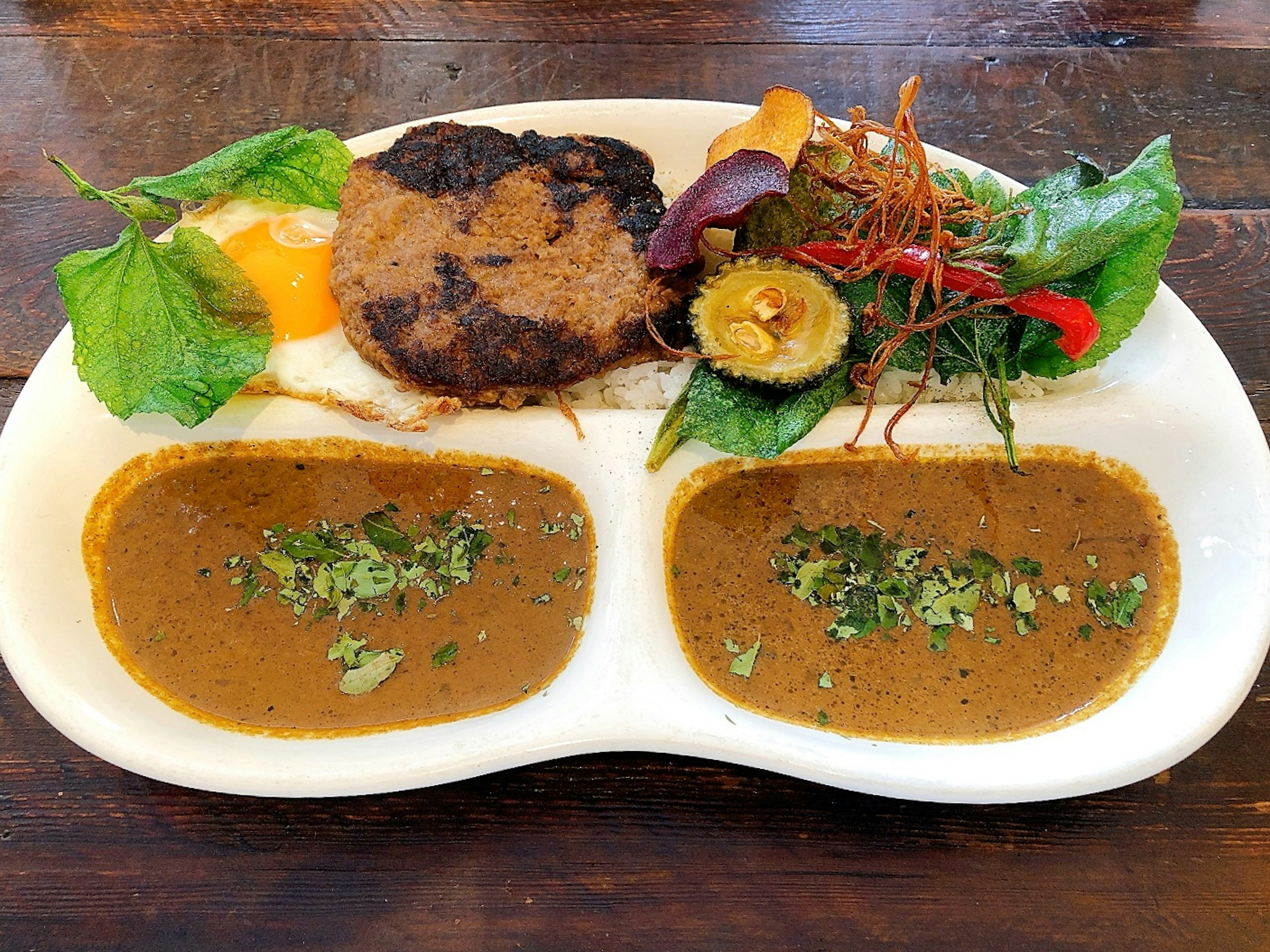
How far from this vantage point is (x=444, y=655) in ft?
6.72

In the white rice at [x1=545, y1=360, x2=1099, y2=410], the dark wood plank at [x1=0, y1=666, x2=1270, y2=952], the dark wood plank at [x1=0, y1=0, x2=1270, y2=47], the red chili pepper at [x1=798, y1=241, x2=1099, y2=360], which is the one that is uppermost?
the dark wood plank at [x1=0, y1=0, x2=1270, y2=47]

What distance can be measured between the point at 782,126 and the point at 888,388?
29.1 inches

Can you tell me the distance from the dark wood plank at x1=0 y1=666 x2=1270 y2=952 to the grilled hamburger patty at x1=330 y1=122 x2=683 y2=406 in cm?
105

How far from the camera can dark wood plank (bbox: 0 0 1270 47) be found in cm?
299

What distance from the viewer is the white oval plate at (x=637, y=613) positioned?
6.06 ft

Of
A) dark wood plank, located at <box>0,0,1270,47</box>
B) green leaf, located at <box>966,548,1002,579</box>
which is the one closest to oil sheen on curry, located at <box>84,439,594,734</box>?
green leaf, located at <box>966,548,1002,579</box>

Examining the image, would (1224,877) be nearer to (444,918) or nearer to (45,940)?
(444,918)

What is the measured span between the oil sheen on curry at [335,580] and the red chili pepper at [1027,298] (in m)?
1.02

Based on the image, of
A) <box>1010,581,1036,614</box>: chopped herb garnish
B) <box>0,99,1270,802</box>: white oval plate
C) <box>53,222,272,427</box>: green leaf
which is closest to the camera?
<box>0,99,1270,802</box>: white oval plate

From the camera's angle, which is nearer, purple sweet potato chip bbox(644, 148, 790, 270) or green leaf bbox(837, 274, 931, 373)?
purple sweet potato chip bbox(644, 148, 790, 270)

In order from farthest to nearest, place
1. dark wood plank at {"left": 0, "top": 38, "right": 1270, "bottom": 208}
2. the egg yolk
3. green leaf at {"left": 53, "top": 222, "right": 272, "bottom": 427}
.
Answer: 1. dark wood plank at {"left": 0, "top": 38, "right": 1270, "bottom": 208}
2. the egg yolk
3. green leaf at {"left": 53, "top": 222, "right": 272, "bottom": 427}

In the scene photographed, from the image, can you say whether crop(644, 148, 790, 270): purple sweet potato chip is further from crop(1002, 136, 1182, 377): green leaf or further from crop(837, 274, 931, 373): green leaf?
crop(1002, 136, 1182, 377): green leaf

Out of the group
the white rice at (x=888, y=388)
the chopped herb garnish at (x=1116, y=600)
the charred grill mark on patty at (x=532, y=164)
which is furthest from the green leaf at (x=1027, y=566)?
the charred grill mark on patty at (x=532, y=164)

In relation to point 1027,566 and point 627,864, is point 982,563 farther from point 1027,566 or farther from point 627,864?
point 627,864
